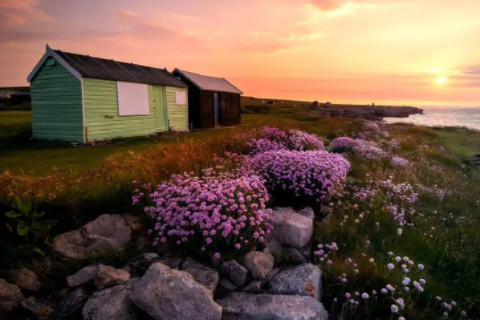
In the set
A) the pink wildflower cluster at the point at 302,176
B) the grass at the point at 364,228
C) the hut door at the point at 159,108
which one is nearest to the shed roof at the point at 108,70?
the hut door at the point at 159,108

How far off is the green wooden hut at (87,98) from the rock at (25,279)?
13551 millimetres

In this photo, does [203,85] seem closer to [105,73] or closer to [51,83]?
[105,73]

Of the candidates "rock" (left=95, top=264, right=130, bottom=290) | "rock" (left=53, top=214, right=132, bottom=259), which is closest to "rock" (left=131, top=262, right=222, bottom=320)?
"rock" (left=95, top=264, right=130, bottom=290)

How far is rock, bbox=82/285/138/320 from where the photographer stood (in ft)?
9.39

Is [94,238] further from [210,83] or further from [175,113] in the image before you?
[210,83]

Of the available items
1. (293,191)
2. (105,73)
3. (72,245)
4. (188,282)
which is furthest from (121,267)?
(105,73)

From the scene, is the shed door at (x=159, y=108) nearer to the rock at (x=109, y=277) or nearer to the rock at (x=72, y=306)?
the rock at (x=109, y=277)

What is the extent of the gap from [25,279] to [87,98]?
46.8 feet

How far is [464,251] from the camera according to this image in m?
4.84

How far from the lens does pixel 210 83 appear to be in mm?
27406

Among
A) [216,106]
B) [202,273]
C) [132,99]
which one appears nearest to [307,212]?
[202,273]

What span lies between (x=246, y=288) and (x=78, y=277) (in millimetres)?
1848

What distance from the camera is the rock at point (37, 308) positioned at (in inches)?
116

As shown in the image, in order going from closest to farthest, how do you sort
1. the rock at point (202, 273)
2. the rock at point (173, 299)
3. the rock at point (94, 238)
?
the rock at point (173, 299), the rock at point (202, 273), the rock at point (94, 238)
